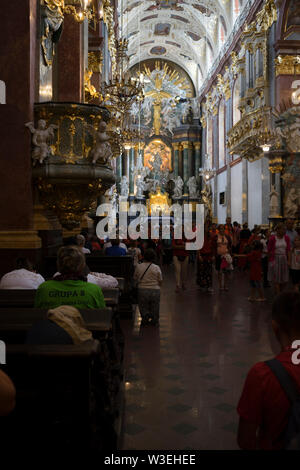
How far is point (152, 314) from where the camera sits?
305 inches

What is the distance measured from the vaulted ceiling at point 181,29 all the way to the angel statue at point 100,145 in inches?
776

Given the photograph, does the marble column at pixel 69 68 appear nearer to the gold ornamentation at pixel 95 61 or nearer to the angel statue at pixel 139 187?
the gold ornamentation at pixel 95 61

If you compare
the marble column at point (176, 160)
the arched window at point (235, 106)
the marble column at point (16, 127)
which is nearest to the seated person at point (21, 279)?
the marble column at point (16, 127)

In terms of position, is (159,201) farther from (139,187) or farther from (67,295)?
(67,295)

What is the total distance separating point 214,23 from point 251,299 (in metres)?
25.4

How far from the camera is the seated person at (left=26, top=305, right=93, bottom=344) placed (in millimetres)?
2809

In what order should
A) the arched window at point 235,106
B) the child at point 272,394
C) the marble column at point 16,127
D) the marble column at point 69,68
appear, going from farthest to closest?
the arched window at point 235,106, the marble column at point 69,68, the marble column at point 16,127, the child at point 272,394

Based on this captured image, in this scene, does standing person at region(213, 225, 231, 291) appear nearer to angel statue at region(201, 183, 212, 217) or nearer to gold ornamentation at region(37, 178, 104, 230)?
gold ornamentation at region(37, 178, 104, 230)

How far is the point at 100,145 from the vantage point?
7.96 m

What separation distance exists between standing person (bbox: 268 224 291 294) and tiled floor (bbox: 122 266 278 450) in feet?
2.23

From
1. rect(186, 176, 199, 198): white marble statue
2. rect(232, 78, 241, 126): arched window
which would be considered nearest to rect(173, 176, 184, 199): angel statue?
rect(186, 176, 199, 198): white marble statue

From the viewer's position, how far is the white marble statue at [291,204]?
54.5 ft
